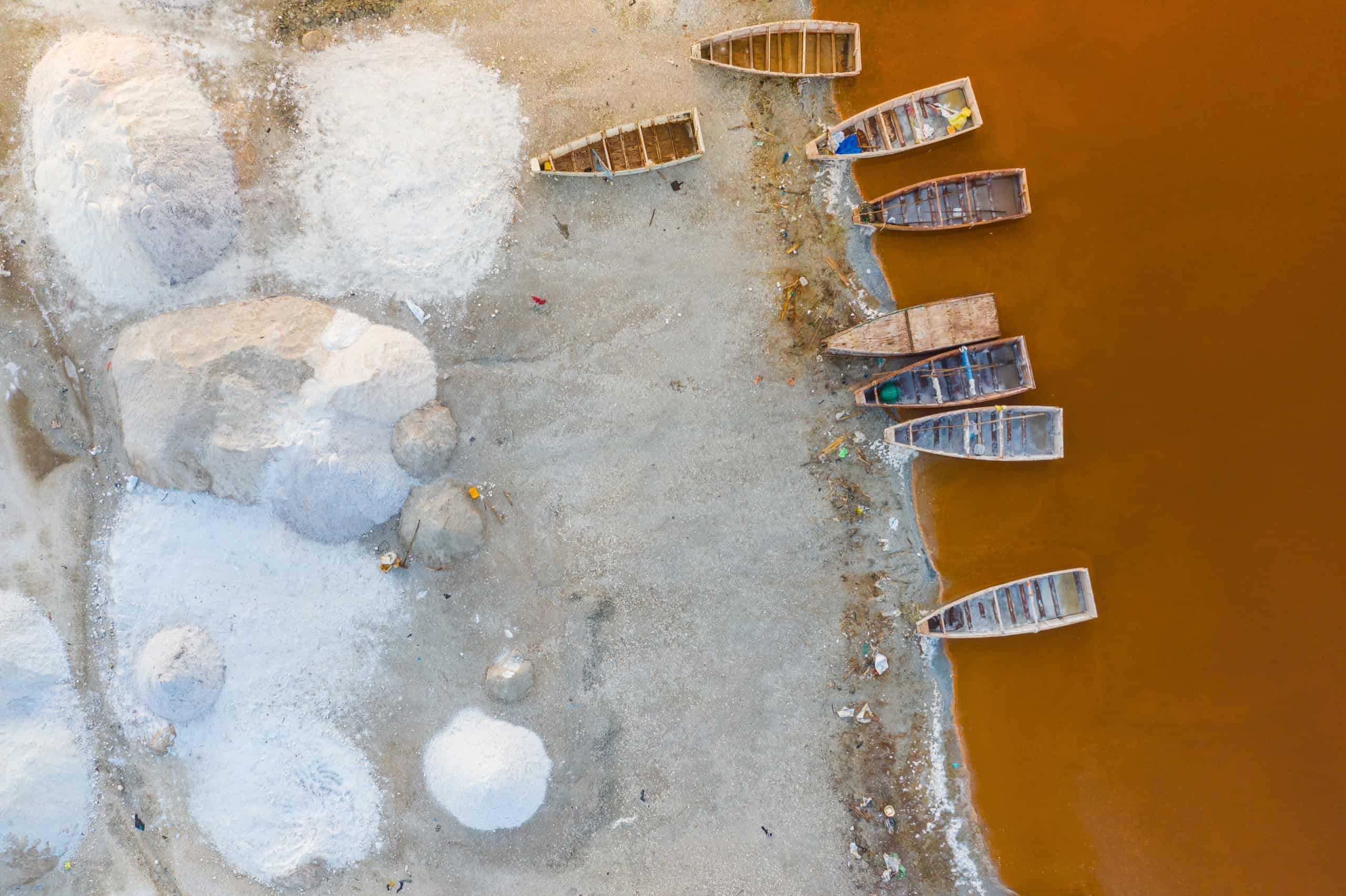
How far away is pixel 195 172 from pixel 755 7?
327 inches

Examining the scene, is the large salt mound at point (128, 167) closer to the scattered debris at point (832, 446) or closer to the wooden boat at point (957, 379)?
the scattered debris at point (832, 446)

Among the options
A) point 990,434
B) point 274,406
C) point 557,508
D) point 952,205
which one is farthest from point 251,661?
point 952,205

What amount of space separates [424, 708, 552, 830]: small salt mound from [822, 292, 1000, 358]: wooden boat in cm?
734

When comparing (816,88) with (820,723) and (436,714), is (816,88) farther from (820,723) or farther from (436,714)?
(436,714)

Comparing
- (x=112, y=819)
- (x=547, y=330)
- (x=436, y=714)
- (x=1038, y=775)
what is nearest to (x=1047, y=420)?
(x=1038, y=775)

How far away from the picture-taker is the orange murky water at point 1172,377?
1022 cm

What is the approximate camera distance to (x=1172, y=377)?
405 inches

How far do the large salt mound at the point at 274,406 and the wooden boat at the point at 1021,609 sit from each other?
320 inches

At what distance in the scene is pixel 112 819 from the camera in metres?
9.95

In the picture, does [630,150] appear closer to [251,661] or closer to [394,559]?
[394,559]

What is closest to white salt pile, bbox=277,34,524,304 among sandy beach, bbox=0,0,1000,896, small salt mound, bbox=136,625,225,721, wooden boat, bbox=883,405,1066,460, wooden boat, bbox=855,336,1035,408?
sandy beach, bbox=0,0,1000,896

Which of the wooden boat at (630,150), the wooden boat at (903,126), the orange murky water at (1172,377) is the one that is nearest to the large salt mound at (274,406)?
the wooden boat at (630,150)

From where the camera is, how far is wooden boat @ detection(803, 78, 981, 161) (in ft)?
32.8

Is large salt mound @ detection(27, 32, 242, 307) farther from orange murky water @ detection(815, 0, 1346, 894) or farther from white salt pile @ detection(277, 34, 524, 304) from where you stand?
orange murky water @ detection(815, 0, 1346, 894)
